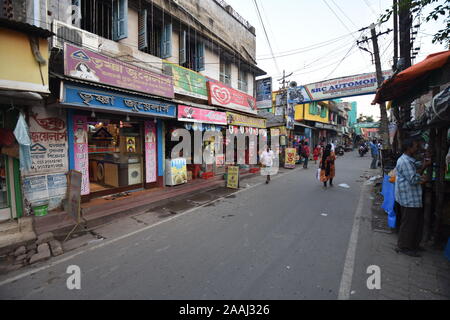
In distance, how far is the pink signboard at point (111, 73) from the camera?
5449 millimetres

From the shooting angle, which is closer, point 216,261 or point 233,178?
point 216,261

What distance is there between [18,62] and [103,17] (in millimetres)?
4080

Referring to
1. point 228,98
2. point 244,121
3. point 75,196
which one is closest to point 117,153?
point 75,196

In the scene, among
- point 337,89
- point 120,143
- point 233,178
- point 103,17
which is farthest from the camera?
point 337,89

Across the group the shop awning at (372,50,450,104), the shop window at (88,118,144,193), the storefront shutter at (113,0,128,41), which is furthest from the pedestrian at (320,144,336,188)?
the storefront shutter at (113,0,128,41)

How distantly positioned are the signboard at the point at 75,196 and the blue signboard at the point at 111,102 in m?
1.91

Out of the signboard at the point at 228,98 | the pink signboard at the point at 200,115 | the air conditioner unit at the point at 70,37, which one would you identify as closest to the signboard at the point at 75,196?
the air conditioner unit at the point at 70,37

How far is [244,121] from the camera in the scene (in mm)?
12828

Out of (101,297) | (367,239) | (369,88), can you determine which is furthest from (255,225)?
(369,88)

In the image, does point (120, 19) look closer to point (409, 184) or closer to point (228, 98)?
point (228, 98)

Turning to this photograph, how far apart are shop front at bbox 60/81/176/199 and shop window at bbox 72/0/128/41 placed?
2349 mm

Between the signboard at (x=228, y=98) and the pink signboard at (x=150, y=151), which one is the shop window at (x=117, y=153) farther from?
the signboard at (x=228, y=98)

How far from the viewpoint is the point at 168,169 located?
8664 millimetres
